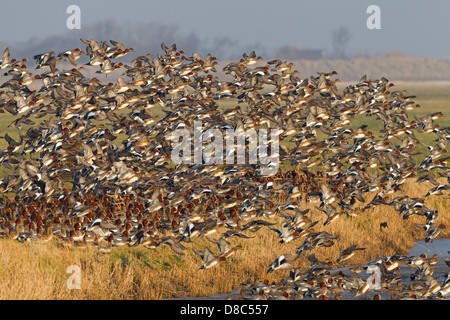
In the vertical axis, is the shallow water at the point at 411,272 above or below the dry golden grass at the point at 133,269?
below

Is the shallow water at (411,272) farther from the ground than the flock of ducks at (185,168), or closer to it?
closer to it

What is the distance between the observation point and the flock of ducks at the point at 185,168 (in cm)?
2405

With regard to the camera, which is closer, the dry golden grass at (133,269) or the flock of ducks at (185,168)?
the dry golden grass at (133,269)

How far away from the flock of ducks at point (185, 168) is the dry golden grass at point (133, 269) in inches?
18.2

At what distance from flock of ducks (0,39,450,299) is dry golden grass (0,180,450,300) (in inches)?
18.2

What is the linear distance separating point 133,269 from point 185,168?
25.6 ft

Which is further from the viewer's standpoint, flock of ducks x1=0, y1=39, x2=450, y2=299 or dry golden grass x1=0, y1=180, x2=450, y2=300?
flock of ducks x1=0, y1=39, x2=450, y2=299

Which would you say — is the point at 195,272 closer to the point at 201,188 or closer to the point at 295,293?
the point at 295,293

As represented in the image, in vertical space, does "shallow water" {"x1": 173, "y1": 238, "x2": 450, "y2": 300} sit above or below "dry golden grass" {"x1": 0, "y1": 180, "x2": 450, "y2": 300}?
below

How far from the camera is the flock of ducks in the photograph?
24.0m

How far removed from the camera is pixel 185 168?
30.0m

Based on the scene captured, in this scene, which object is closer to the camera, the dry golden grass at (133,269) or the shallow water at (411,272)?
the dry golden grass at (133,269)

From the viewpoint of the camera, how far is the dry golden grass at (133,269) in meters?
20.4
